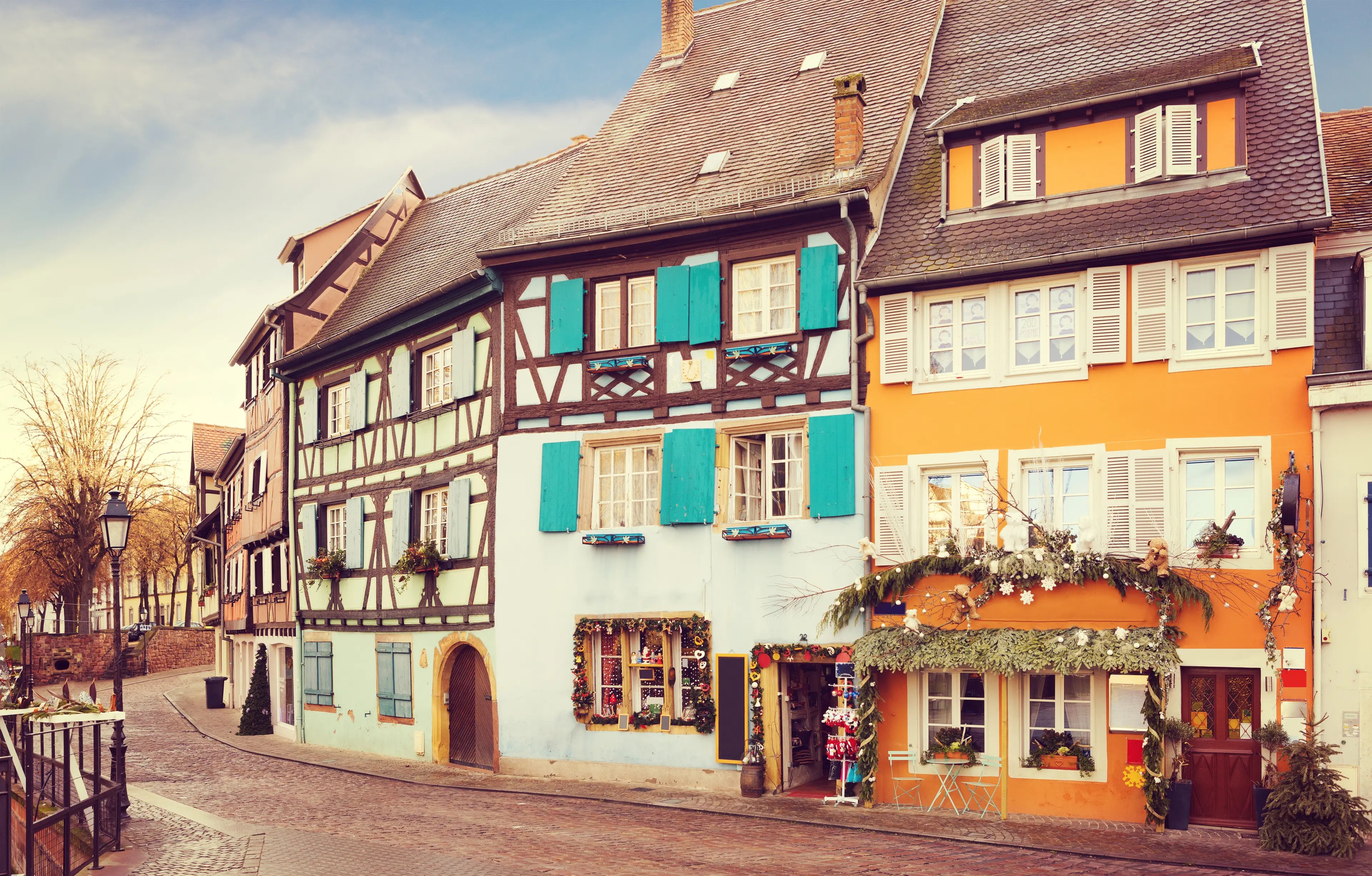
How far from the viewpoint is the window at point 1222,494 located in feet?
46.9

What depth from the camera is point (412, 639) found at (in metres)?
21.9

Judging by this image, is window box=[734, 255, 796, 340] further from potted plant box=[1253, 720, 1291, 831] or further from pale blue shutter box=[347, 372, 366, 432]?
pale blue shutter box=[347, 372, 366, 432]

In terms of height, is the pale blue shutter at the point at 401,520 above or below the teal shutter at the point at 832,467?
below

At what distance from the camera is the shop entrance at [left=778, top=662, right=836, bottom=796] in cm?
1706

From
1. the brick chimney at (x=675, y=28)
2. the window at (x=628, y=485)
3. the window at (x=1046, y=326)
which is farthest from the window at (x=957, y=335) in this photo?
the brick chimney at (x=675, y=28)

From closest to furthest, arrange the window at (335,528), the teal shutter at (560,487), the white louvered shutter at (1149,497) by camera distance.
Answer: the white louvered shutter at (1149,497) → the teal shutter at (560,487) → the window at (335,528)

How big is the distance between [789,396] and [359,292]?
12.8 m

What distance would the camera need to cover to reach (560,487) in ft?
61.5

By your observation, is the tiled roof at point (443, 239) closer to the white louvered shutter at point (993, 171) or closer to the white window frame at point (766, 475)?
the white window frame at point (766, 475)

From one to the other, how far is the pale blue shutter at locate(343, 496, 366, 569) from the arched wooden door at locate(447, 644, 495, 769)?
146 inches

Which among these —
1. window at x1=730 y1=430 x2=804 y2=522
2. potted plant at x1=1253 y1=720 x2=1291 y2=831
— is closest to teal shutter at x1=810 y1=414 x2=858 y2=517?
window at x1=730 y1=430 x2=804 y2=522

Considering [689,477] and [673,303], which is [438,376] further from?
[689,477]

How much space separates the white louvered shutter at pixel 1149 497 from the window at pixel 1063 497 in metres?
0.56

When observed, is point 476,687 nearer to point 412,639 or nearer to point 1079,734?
point 412,639
